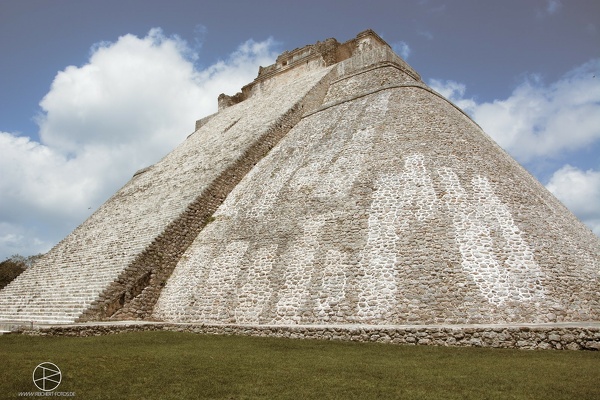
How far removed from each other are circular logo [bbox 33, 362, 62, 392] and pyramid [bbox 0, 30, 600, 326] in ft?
15.2

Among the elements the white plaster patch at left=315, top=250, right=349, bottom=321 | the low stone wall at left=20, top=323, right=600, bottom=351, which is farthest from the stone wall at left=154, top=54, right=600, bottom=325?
the low stone wall at left=20, top=323, right=600, bottom=351

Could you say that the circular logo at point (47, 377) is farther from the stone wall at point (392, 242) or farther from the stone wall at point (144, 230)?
the stone wall at point (144, 230)

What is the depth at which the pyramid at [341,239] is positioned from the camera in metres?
8.11

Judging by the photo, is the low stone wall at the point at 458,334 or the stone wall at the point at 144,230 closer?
the low stone wall at the point at 458,334

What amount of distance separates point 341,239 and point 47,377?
6253 mm

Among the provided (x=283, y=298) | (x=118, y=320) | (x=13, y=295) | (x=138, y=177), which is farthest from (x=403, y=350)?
(x=138, y=177)

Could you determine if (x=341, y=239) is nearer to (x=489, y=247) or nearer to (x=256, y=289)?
(x=256, y=289)

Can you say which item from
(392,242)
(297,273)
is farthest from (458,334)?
(297,273)

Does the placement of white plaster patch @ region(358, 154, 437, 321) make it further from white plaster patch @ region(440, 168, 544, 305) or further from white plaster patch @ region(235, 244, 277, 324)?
white plaster patch @ region(235, 244, 277, 324)

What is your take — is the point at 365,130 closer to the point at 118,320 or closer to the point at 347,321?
the point at 347,321

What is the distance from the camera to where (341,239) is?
9570 mm

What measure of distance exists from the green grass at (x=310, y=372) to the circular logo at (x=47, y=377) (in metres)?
0.08

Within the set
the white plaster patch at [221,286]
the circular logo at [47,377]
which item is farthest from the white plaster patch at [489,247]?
the circular logo at [47,377]

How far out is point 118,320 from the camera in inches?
413
